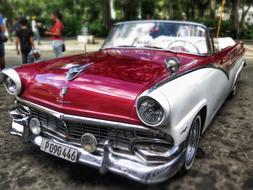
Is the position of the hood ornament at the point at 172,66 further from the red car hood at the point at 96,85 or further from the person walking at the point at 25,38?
the person walking at the point at 25,38

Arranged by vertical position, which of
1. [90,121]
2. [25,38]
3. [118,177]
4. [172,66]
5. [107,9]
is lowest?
[118,177]

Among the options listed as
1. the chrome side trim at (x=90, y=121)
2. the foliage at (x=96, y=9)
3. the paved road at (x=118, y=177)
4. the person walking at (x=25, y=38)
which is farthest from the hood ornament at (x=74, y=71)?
the foliage at (x=96, y=9)

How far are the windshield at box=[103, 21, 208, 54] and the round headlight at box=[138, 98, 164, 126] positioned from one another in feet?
6.57

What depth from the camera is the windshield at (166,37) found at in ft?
16.2

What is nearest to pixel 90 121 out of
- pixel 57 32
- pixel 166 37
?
pixel 166 37

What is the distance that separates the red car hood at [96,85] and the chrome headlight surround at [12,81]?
0.06 m

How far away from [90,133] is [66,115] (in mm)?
290

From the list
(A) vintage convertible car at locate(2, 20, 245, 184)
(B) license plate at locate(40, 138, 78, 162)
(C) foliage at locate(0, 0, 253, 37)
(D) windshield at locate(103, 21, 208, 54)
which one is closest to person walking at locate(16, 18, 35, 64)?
(D) windshield at locate(103, 21, 208, 54)

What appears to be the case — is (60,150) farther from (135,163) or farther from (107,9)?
(107,9)

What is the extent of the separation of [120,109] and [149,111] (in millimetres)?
289

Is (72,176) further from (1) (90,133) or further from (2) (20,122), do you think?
(2) (20,122)

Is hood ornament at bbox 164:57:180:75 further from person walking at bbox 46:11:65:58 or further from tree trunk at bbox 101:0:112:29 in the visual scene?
tree trunk at bbox 101:0:112:29

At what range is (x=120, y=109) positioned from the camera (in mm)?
3137

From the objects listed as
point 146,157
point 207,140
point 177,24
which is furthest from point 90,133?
point 177,24
